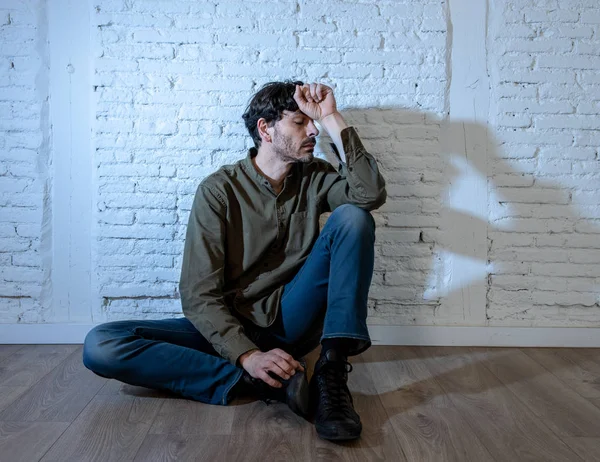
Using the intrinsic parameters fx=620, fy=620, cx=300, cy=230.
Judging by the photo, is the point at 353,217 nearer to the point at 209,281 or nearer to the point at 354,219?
the point at 354,219

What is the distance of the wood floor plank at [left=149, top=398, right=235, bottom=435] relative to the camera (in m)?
1.83

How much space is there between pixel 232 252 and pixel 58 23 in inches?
52.9

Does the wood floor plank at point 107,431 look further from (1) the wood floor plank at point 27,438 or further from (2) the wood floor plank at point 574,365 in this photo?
(2) the wood floor plank at point 574,365

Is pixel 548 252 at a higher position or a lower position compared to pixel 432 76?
lower

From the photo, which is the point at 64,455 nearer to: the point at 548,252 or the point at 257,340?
the point at 257,340

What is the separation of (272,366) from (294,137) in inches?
34.3

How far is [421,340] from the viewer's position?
2.86m

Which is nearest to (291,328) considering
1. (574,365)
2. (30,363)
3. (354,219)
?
(354,219)

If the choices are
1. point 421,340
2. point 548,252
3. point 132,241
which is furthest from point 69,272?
point 548,252

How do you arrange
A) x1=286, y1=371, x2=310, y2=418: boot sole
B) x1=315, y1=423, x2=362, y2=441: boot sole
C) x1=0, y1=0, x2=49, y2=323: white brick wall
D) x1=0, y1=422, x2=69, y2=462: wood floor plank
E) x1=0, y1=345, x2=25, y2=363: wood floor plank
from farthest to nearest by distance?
x1=0, y1=0, x2=49, y2=323: white brick wall < x1=0, y1=345, x2=25, y2=363: wood floor plank < x1=286, y1=371, x2=310, y2=418: boot sole < x1=315, y1=423, x2=362, y2=441: boot sole < x1=0, y1=422, x2=69, y2=462: wood floor plank

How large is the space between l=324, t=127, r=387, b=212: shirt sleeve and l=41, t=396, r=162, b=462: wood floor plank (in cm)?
98

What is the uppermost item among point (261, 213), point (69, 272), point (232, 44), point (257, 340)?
point (232, 44)

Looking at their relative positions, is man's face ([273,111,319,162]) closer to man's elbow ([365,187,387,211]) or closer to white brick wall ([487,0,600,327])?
man's elbow ([365,187,387,211])

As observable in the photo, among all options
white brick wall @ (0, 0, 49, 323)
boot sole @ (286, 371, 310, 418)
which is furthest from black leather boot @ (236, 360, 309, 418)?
white brick wall @ (0, 0, 49, 323)
